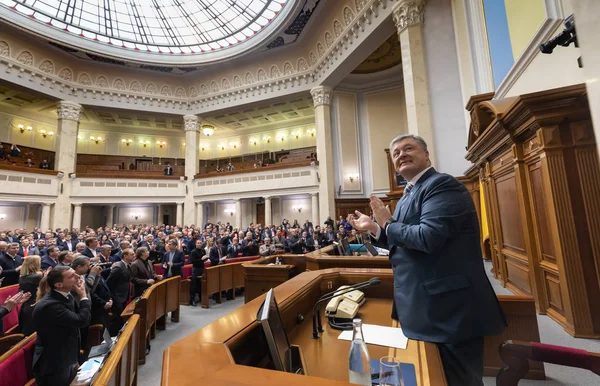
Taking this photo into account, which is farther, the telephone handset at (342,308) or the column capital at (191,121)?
the column capital at (191,121)

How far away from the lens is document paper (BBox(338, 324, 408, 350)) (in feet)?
4.30

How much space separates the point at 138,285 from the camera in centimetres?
446

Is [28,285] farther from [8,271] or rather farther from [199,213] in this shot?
[199,213]

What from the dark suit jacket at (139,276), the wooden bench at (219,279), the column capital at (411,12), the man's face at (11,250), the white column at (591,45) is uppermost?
the column capital at (411,12)

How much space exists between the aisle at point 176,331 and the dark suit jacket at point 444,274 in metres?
3.06

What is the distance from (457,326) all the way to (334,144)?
12.3m

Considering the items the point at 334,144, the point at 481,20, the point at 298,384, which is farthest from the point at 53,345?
the point at 334,144

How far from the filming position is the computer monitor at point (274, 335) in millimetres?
1009

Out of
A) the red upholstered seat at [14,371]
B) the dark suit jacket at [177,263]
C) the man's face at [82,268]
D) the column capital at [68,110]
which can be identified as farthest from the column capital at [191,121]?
the red upholstered seat at [14,371]

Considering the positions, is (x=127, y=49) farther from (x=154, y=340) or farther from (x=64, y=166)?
(x=154, y=340)

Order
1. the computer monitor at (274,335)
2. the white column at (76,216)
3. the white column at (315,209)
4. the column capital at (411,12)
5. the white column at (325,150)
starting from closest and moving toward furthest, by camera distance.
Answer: the computer monitor at (274,335) → the column capital at (411,12) → the white column at (325,150) → the white column at (315,209) → the white column at (76,216)

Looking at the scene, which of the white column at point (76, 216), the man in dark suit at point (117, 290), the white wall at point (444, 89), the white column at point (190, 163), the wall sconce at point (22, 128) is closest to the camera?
the man in dark suit at point (117, 290)

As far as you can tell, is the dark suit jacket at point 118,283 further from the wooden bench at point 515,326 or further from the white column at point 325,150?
the white column at point 325,150

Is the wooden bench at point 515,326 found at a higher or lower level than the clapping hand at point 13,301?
lower
